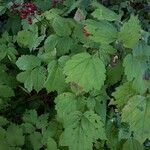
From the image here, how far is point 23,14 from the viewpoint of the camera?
2.59 metres

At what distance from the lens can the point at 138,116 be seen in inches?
70.8

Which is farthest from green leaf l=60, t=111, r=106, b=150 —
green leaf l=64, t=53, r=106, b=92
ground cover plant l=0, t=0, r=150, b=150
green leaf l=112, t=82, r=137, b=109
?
green leaf l=64, t=53, r=106, b=92

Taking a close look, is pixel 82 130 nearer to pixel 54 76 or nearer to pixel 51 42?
pixel 54 76

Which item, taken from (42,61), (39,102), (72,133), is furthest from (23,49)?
(72,133)

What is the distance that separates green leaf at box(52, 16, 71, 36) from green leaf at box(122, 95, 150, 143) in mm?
605

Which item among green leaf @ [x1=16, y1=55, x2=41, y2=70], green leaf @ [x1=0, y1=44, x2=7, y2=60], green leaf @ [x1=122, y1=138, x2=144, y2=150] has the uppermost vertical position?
green leaf @ [x1=16, y1=55, x2=41, y2=70]

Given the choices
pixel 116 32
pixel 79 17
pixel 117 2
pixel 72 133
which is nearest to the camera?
pixel 116 32

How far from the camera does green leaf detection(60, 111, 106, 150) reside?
202 cm

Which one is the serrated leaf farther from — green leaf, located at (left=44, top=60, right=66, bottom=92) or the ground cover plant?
green leaf, located at (left=44, top=60, right=66, bottom=92)

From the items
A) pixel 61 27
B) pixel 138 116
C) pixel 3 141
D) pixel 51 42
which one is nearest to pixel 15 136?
pixel 3 141

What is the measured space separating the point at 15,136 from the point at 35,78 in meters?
0.49

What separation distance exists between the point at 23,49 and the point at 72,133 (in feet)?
3.63

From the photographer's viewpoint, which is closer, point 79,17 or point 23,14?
point 79,17

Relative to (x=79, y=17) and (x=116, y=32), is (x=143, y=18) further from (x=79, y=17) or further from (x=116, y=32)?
(x=116, y=32)
